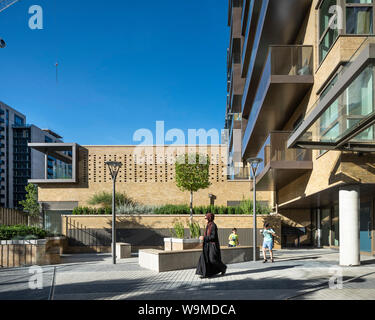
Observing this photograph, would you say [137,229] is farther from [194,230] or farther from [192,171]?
[194,230]

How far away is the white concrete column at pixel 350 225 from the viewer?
12312mm

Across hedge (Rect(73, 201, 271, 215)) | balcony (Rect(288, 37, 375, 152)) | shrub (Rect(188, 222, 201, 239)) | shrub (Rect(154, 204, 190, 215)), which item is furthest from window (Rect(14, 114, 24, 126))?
balcony (Rect(288, 37, 375, 152))

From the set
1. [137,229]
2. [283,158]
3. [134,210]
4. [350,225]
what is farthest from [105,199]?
[350,225]

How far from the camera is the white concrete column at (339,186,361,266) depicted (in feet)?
40.4

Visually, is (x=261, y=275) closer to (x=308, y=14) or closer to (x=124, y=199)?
(x=308, y=14)

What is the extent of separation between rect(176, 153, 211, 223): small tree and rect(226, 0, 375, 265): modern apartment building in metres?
4.00

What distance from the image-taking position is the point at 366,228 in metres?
17.7

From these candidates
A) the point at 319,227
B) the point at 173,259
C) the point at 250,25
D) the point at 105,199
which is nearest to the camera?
the point at 173,259

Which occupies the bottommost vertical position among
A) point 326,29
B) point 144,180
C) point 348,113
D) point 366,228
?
point 366,228

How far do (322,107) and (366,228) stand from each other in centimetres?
1078

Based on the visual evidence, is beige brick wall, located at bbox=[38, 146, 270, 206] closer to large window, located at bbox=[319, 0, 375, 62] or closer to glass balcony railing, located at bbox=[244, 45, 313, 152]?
glass balcony railing, located at bbox=[244, 45, 313, 152]
